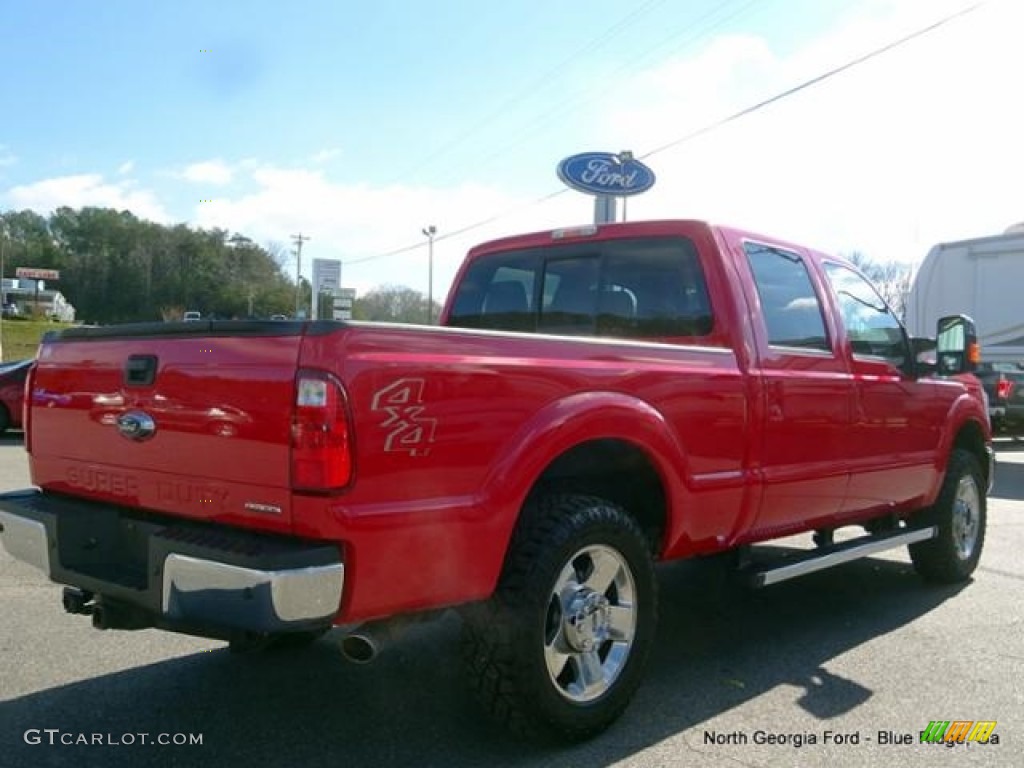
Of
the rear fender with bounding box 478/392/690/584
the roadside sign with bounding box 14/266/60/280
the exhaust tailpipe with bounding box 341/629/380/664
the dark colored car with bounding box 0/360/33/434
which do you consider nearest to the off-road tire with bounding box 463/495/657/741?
the rear fender with bounding box 478/392/690/584

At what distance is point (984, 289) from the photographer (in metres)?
16.1

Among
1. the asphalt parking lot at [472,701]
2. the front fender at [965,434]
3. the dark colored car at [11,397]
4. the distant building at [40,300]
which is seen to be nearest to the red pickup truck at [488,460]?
the asphalt parking lot at [472,701]

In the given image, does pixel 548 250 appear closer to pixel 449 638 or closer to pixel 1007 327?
pixel 449 638

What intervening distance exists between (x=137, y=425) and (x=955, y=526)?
5082 mm

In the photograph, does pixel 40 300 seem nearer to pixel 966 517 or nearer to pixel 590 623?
pixel 966 517

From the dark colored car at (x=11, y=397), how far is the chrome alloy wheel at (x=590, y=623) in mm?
12746

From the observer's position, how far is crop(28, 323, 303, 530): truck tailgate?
273 centimetres

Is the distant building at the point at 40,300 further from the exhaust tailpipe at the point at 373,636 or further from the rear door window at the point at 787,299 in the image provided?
the exhaust tailpipe at the point at 373,636

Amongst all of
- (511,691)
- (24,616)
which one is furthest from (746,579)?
(24,616)

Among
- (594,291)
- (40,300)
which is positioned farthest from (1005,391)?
(40,300)

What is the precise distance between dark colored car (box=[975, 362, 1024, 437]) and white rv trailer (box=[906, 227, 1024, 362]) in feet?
0.88

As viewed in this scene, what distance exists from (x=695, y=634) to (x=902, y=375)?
191 cm

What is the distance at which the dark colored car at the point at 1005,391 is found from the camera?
15.0 meters

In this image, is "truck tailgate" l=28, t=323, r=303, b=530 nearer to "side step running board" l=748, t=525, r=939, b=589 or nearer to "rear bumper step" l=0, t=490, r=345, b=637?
"rear bumper step" l=0, t=490, r=345, b=637
